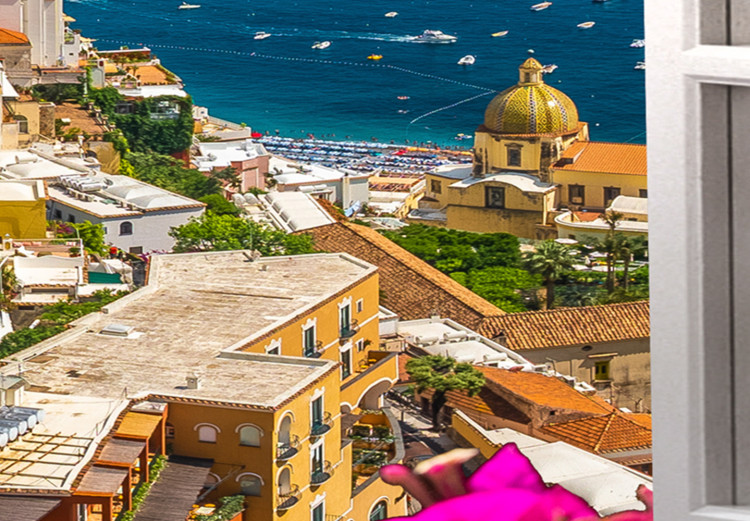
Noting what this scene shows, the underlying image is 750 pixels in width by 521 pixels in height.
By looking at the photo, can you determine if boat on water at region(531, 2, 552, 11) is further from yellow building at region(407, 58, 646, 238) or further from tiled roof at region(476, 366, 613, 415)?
tiled roof at region(476, 366, 613, 415)

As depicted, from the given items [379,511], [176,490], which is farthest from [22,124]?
[176,490]

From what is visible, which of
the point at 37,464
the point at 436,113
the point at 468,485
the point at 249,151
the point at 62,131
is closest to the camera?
the point at 468,485

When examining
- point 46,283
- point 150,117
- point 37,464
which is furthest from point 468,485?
point 150,117

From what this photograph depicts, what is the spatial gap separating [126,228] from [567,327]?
838cm

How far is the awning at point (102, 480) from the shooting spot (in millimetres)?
Answer: 10742

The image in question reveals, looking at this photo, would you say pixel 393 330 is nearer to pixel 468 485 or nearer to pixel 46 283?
pixel 46 283

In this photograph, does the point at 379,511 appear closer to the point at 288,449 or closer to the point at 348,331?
the point at 288,449

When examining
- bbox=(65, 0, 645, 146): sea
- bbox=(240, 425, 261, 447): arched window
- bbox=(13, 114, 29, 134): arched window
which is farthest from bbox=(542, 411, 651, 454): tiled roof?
bbox=(65, 0, 645, 146): sea

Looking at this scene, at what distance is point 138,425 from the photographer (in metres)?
12.3

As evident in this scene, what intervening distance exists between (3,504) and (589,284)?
20.0m

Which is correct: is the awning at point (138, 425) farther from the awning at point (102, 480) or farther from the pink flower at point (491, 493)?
the pink flower at point (491, 493)

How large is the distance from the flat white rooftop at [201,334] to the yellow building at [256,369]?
19mm

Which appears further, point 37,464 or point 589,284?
point 589,284

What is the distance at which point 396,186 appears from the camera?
4950cm
